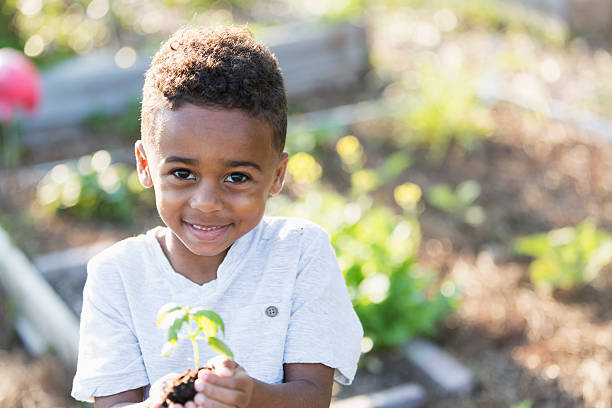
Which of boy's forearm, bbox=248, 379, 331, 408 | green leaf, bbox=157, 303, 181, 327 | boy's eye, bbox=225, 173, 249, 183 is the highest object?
boy's eye, bbox=225, 173, 249, 183

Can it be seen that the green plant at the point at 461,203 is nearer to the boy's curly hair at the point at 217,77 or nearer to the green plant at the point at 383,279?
the green plant at the point at 383,279

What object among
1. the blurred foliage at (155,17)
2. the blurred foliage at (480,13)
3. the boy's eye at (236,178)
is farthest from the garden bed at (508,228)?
the boy's eye at (236,178)

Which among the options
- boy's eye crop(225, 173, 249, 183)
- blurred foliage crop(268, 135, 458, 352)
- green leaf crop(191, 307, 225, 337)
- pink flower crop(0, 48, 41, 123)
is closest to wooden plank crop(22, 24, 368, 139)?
pink flower crop(0, 48, 41, 123)

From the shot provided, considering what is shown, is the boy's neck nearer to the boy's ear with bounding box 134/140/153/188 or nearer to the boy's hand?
the boy's ear with bounding box 134/140/153/188

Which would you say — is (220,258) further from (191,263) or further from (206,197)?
(206,197)

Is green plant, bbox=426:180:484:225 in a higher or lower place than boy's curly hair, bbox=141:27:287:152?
lower

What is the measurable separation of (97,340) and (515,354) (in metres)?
1.85

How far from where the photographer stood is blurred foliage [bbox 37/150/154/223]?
3.93 m

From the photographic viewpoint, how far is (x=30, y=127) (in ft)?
16.7

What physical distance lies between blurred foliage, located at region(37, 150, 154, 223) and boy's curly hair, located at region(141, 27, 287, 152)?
2.56 m

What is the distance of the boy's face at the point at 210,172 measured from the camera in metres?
1.38

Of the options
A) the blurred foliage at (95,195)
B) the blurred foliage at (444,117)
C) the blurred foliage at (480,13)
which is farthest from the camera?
the blurred foliage at (480,13)

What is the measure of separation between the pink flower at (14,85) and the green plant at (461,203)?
2124 mm

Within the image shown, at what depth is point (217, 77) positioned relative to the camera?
1376 millimetres
